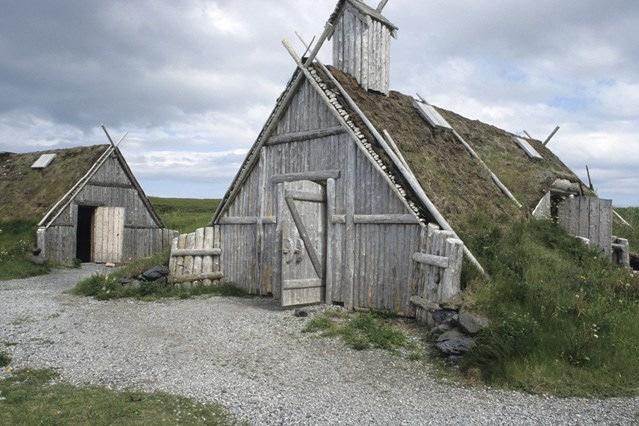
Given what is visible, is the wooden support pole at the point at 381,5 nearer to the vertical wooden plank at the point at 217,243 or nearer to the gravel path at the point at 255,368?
the vertical wooden plank at the point at 217,243

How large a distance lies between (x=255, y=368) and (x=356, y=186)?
17.9 feet

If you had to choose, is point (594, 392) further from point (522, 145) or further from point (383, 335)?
point (522, 145)

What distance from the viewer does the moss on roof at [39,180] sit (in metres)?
22.1

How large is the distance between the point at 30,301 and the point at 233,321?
5.73 m

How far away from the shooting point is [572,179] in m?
17.9

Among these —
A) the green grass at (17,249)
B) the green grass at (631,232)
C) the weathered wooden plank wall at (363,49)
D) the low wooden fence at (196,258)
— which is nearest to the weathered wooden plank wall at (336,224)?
the low wooden fence at (196,258)

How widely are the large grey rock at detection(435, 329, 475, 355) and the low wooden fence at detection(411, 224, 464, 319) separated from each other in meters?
1.01

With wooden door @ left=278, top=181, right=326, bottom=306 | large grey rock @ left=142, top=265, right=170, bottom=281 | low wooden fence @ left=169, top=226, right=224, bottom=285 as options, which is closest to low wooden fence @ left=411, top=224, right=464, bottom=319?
wooden door @ left=278, top=181, right=326, bottom=306

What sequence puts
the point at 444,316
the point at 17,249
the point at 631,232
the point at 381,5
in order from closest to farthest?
the point at 444,316 < the point at 381,5 < the point at 631,232 < the point at 17,249

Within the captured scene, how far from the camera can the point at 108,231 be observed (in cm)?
2292

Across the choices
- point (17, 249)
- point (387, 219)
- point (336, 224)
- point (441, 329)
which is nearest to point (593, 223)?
point (387, 219)

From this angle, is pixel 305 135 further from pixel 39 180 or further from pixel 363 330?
pixel 39 180

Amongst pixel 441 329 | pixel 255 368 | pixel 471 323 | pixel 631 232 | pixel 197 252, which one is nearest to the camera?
pixel 255 368

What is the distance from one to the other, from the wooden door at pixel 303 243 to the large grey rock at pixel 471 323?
429cm
